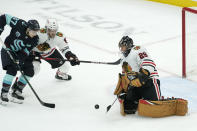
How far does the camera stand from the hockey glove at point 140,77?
3646 mm

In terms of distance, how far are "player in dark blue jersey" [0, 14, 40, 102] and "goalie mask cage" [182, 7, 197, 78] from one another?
5.39 feet

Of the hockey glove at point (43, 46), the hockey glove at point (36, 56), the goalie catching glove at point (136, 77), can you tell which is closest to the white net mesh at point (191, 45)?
the goalie catching glove at point (136, 77)

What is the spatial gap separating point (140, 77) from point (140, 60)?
172 millimetres

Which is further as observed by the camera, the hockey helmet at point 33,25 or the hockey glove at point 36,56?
the hockey glove at point 36,56

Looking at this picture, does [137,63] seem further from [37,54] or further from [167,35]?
[167,35]

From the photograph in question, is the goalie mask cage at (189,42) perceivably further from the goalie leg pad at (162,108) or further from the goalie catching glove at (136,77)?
the goalie catching glove at (136,77)

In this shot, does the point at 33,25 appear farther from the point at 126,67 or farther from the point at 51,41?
the point at 126,67

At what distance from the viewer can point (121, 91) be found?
13.0ft

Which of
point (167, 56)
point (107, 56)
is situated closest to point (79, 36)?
point (107, 56)

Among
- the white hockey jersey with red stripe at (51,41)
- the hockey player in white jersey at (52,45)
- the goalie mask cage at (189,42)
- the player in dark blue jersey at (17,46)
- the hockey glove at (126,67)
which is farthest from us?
the goalie mask cage at (189,42)

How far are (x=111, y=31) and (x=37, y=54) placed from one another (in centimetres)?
244

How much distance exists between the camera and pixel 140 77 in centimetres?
364

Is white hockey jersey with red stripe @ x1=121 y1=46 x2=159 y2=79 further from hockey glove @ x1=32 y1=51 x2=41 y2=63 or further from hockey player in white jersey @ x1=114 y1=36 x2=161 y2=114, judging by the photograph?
hockey glove @ x1=32 y1=51 x2=41 y2=63

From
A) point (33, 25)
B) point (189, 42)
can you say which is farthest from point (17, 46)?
point (189, 42)
